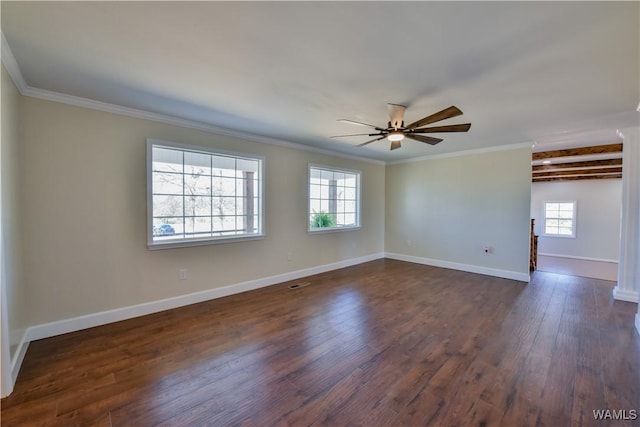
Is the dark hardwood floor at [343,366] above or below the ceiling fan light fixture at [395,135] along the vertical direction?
below

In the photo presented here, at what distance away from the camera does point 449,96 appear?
8.73 ft

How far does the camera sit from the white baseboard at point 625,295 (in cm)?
378

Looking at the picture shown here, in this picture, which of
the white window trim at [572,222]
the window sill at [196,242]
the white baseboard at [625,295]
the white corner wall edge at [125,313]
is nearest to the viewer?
the white corner wall edge at [125,313]

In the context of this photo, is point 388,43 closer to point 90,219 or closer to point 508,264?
point 90,219

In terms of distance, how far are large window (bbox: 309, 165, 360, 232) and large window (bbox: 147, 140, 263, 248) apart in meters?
1.29

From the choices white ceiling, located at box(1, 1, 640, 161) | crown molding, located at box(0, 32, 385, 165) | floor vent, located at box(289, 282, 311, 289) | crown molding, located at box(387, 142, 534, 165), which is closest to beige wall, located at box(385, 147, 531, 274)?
crown molding, located at box(387, 142, 534, 165)

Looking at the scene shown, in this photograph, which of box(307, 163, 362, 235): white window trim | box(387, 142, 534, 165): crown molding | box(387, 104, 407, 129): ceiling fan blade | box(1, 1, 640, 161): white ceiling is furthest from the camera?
box(307, 163, 362, 235): white window trim

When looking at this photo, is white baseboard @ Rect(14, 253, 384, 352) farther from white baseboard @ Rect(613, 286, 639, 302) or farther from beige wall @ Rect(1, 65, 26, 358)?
white baseboard @ Rect(613, 286, 639, 302)

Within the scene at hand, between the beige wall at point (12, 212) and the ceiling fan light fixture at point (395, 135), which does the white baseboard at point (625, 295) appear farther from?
the beige wall at point (12, 212)

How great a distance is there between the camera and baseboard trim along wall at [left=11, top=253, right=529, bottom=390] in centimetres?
263

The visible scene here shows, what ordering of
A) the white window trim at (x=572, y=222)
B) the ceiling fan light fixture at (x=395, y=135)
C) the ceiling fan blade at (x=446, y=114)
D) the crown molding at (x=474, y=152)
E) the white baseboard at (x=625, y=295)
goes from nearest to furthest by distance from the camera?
the ceiling fan blade at (x=446, y=114)
the ceiling fan light fixture at (x=395, y=135)
the white baseboard at (x=625, y=295)
the crown molding at (x=474, y=152)
the white window trim at (x=572, y=222)

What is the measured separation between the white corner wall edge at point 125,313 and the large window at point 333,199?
4.16 ft

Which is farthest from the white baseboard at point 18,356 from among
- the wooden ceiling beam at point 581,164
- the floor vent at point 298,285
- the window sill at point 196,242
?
the wooden ceiling beam at point 581,164

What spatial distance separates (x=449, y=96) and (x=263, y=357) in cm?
304
